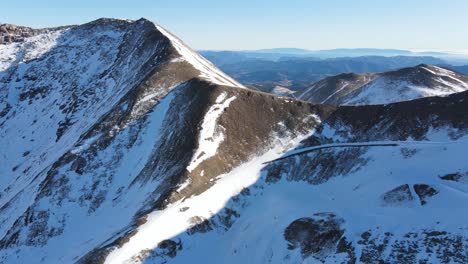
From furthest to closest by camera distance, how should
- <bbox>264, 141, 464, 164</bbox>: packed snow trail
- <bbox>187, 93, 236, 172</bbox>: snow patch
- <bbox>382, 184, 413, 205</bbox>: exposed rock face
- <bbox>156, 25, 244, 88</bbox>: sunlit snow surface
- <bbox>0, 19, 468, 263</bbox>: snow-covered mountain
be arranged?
<bbox>156, 25, 244, 88</bbox>: sunlit snow surface → <bbox>187, 93, 236, 172</bbox>: snow patch → <bbox>264, 141, 464, 164</bbox>: packed snow trail → <bbox>382, 184, 413, 205</bbox>: exposed rock face → <bbox>0, 19, 468, 263</bbox>: snow-covered mountain

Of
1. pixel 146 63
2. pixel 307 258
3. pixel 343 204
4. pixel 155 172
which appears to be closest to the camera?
pixel 307 258

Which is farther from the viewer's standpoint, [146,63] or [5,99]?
[5,99]

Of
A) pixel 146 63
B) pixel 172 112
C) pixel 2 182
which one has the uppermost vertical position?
pixel 146 63

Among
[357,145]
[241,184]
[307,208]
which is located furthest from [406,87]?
[307,208]

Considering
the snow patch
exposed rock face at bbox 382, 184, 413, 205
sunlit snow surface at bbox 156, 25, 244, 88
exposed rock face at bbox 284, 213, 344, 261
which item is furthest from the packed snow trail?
sunlit snow surface at bbox 156, 25, 244, 88

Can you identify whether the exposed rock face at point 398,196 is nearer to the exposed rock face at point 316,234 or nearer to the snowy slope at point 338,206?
the snowy slope at point 338,206

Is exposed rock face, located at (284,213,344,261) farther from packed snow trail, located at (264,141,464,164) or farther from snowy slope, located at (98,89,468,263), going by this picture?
packed snow trail, located at (264,141,464,164)

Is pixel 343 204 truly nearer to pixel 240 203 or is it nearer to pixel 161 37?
pixel 240 203

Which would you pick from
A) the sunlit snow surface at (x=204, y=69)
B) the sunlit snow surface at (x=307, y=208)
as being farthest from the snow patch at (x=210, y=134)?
the sunlit snow surface at (x=204, y=69)

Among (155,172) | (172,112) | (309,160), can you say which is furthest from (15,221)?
(309,160)
